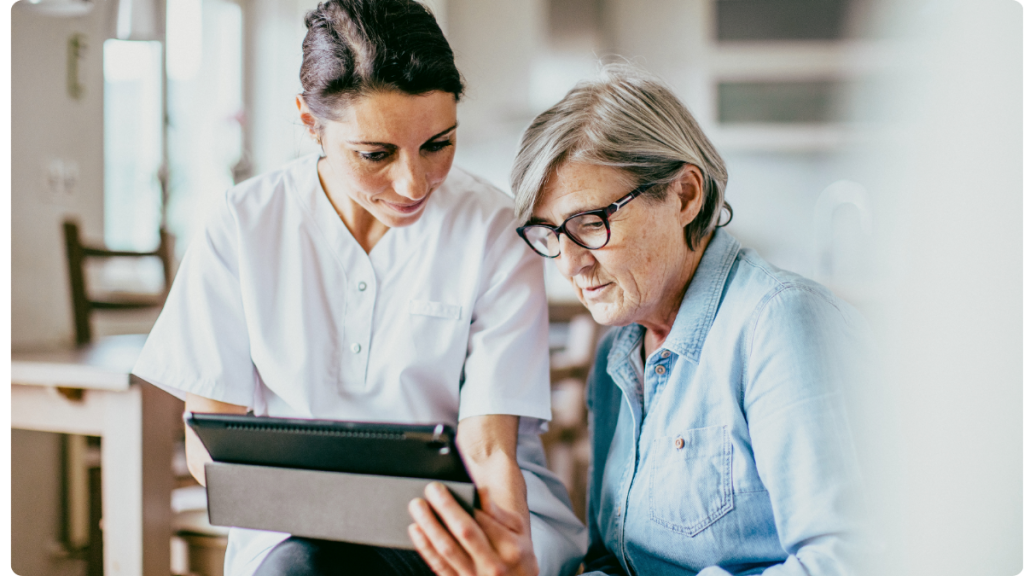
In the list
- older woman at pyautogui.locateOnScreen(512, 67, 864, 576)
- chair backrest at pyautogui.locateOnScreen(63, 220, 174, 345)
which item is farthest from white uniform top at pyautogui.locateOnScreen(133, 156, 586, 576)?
chair backrest at pyautogui.locateOnScreen(63, 220, 174, 345)

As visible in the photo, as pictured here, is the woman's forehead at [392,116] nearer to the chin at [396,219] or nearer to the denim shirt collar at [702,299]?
the chin at [396,219]

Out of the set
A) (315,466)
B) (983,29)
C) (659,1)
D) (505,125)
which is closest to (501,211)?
(315,466)

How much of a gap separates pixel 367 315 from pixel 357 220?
0.15 metres

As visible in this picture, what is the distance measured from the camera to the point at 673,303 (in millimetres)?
1015

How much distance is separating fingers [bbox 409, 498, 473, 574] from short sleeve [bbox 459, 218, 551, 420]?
0.92 ft

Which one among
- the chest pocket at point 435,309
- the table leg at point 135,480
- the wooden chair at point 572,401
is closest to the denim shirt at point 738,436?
the chest pocket at point 435,309

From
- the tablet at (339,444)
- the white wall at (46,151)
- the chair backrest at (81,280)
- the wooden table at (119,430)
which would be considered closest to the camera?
the tablet at (339,444)

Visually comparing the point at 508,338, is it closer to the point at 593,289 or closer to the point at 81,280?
the point at 593,289

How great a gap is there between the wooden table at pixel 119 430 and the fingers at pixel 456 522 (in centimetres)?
70

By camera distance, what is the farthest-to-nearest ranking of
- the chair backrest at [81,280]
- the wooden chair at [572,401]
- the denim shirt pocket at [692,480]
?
the wooden chair at [572,401]
the chair backrest at [81,280]
the denim shirt pocket at [692,480]

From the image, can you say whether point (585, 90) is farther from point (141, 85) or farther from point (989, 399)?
point (141, 85)

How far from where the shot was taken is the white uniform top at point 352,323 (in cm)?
104

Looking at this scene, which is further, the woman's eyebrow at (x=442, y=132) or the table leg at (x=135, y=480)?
the table leg at (x=135, y=480)

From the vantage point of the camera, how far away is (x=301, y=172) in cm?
113
